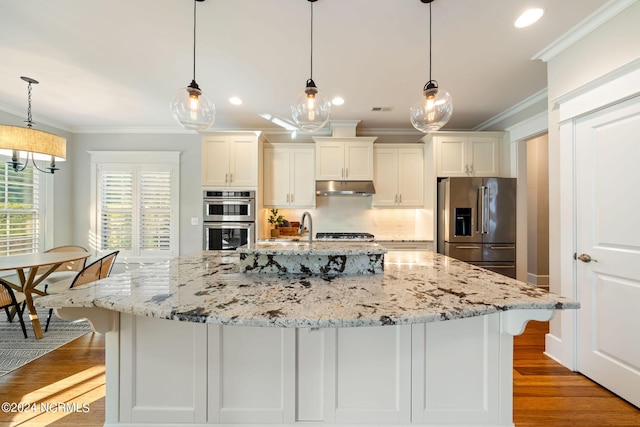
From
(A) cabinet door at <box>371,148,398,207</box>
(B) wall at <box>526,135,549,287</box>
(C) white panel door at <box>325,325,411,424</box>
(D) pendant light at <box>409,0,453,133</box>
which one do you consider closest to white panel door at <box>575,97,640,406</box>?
(D) pendant light at <box>409,0,453,133</box>

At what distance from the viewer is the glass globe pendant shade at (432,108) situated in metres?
1.83

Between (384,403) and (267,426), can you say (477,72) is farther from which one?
(267,426)

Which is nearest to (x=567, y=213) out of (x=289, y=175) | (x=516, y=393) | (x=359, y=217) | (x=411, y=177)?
(x=516, y=393)

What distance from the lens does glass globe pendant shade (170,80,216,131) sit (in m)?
1.84

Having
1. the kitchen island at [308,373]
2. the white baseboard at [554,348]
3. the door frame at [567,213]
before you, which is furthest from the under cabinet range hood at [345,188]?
the kitchen island at [308,373]

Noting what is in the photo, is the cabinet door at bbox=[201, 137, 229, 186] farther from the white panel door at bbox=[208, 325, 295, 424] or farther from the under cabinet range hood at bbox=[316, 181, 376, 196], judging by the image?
the white panel door at bbox=[208, 325, 295, 424]

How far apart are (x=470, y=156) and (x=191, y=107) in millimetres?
3663

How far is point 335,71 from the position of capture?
2.72 meters

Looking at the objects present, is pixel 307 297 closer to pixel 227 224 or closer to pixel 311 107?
pixel 311 107

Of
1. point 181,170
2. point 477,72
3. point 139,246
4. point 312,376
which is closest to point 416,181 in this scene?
point 477,72

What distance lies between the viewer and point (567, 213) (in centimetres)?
225

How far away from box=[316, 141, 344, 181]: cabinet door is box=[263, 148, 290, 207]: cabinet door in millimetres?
524

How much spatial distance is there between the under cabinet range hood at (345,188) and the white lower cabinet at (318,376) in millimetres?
2781

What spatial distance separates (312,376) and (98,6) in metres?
2.75
